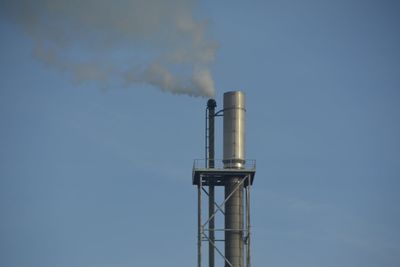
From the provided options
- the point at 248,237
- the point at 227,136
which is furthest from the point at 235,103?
Result: the point at 248,237

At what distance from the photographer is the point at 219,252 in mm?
108438

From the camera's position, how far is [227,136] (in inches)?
4341

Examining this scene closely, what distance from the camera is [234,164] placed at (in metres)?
110

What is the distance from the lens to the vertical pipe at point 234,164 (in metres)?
108

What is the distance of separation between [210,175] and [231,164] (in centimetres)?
201

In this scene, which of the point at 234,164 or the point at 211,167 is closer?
the point at 234,164

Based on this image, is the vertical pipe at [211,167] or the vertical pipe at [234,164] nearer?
the vertical pipe at [234,164]

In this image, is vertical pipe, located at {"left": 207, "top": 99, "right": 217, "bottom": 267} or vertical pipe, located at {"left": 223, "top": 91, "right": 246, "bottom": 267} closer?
vertical pipe, located at {"left": 223, "top": 91, "right": 246, "bottom": 267}

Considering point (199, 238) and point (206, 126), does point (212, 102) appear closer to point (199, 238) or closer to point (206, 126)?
point (206, 126)

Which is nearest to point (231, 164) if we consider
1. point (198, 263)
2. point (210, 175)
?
point (210, 175)

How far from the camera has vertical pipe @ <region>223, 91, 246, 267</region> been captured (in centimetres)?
10800

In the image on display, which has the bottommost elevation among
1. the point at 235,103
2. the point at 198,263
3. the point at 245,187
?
the point at 198,263

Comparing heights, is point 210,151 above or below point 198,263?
above

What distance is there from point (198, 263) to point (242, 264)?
12.1ft
